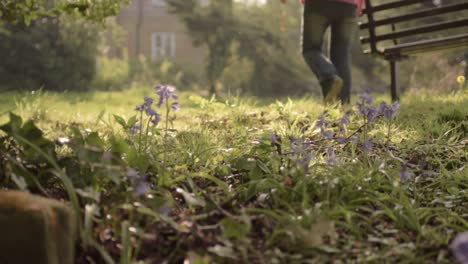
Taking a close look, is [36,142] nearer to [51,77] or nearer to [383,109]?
[383,109]

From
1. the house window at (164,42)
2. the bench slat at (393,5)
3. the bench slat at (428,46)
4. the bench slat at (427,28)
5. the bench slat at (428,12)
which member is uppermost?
the bench slat at (393,5)

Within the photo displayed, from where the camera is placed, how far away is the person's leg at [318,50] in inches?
202

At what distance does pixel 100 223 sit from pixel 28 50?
12.3 meters

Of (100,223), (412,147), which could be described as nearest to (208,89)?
(412,147)

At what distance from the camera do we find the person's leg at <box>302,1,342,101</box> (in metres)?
5.14

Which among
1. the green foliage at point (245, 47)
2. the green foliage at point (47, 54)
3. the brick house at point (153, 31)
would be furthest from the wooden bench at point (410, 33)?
the brick house at point (153, 31)

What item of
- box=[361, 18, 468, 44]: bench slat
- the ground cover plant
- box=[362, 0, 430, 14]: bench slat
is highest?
box=[362, 0, 430, 14]: bench slat

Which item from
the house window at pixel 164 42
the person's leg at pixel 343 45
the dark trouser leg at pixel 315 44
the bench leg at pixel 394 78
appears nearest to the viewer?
the dark trouser leg at pixel 315 44

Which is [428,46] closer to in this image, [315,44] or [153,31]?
[315,44]

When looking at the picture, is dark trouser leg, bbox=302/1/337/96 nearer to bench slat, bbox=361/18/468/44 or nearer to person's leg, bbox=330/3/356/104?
person's leg, bbox=330/3/356/104

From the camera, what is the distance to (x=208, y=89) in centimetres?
1920

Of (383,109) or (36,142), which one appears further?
(383,109)

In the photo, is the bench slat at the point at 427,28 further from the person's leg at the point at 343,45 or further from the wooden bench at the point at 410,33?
the person's leg at the point at 343,45

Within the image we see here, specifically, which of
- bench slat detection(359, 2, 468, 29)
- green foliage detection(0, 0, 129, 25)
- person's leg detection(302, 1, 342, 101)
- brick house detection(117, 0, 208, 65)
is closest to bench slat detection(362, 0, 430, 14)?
bench slat detection(359, 2, 468, 29)
